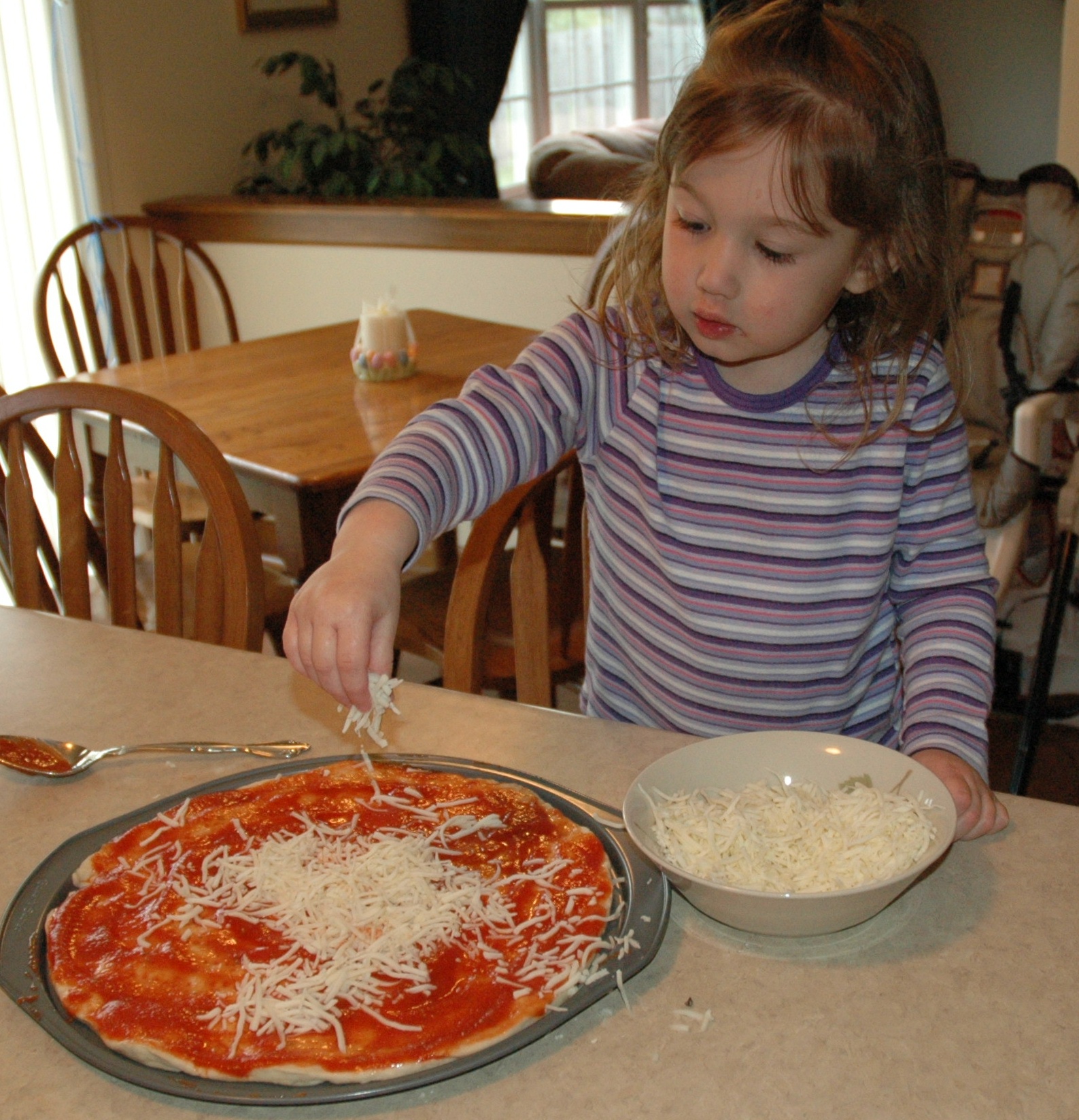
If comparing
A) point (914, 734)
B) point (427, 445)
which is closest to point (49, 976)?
point (427, 445)

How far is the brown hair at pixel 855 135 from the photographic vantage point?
3.21 ft

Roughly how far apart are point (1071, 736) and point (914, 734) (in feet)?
6.01

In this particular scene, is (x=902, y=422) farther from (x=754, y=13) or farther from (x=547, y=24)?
(x=547, y=24)

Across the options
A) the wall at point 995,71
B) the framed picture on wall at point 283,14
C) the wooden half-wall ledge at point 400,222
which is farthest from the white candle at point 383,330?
the wall at point 995,71

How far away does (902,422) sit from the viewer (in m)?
1.15

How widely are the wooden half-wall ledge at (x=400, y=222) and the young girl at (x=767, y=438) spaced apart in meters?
1.73

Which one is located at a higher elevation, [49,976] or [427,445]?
[427,445]

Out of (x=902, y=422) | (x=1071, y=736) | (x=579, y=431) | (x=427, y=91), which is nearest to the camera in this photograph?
(x=902, y=422)

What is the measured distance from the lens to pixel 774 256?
991mm

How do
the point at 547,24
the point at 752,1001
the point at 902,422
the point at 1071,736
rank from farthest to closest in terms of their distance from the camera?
the point at 547,24
the point at 1071,736
the point at 902,422
the point at 752,1001

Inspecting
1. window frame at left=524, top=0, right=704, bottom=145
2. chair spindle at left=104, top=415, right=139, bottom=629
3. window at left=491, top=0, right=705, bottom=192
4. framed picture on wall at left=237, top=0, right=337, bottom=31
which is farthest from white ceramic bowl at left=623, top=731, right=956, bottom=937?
window frame at left=524, top=0, right=704, bottom=145

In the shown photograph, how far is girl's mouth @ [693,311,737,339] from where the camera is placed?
1.01 metres

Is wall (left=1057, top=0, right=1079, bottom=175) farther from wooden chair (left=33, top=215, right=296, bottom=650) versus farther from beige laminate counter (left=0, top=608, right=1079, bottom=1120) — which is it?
beige laminate counter (left=0, top=608, right=1079, bottom=1120)

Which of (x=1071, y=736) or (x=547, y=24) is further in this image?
(x=547, y=24)
